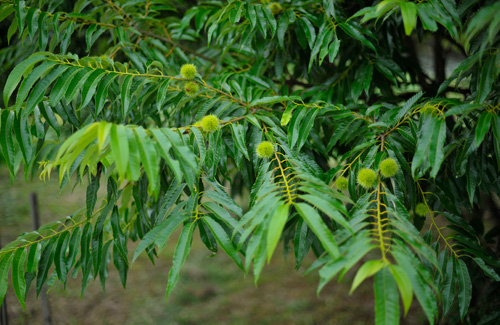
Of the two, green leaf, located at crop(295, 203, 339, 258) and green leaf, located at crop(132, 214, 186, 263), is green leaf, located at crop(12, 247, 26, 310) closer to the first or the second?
green leaf, located at crop(132, 214, 186, 263)

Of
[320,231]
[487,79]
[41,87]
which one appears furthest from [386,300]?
[41,87]

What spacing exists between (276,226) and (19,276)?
794 millimetres

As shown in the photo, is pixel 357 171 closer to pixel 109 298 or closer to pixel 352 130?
pixel 352 130

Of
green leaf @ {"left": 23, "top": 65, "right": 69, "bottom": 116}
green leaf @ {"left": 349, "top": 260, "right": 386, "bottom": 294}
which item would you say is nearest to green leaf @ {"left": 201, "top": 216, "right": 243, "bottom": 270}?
green leaf @ {"left": 349, "top": 260, "right": 386, "bottom": 294}

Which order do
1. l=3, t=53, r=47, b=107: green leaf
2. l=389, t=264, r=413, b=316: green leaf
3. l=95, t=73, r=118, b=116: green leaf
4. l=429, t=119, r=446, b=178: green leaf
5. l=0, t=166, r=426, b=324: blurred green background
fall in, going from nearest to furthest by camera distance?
l=389, t=264, r=413, b=316: green leaf < l=429, t=119, r=446, b=178: green leaf < l=3, t=53, r=47, b=107: green leaf < l=95, t=73, r=118, b=116: green leaf < l=0, t=166, r=426, b=324: blurred green background

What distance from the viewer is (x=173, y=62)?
163 centimetres

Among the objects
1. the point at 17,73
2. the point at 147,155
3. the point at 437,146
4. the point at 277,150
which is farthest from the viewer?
the point at 277,150

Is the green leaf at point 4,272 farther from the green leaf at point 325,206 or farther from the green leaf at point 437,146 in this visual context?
the green leaf at point 437,146

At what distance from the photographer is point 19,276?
40.9 inches

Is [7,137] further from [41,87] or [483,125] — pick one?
[483,125]

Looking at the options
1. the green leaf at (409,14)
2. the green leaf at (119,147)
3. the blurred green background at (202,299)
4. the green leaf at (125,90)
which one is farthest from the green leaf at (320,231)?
the blurred green background at (202,299)

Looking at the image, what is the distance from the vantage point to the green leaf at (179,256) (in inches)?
30.9

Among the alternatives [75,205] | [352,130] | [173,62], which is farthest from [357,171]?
[75,205]

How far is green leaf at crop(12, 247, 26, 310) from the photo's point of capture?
3.39 feet
